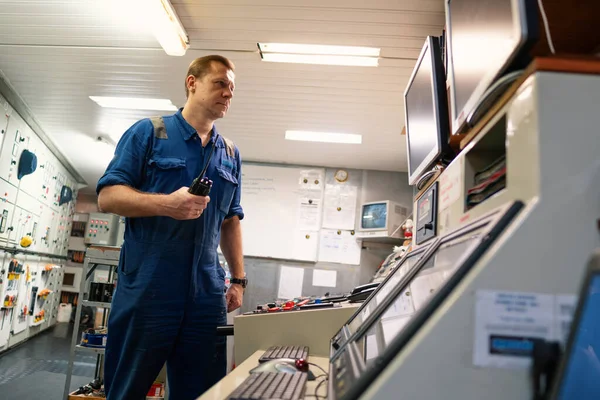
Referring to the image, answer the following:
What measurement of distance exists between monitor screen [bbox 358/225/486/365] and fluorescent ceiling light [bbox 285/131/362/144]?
357cm

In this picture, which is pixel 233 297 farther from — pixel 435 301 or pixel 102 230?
pixel 102 230

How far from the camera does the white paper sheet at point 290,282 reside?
503 centimetres

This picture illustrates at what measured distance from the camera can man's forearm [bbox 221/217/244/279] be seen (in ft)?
6.19

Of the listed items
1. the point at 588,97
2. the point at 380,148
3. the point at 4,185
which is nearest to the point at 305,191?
the point at 380,148

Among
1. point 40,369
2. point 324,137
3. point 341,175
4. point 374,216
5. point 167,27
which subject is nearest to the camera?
point 167,27

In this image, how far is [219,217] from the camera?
1.69m

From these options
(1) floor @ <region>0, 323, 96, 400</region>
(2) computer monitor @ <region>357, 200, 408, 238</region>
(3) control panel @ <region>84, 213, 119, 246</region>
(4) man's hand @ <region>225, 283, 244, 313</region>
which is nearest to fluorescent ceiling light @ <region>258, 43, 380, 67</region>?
(4) man's hand @ <region>225, 283, 244, 313</region>

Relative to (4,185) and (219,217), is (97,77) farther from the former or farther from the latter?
(219,217)

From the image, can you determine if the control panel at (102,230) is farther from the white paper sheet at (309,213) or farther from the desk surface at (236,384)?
the desk surface at (236,384)

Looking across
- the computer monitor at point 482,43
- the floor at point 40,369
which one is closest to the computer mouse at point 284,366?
the computer monitor at point 482,43

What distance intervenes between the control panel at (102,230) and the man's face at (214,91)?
6.70 m

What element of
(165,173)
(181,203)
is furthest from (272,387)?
(165,173)

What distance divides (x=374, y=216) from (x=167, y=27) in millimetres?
3013

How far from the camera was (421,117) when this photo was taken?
1695 millimetres
